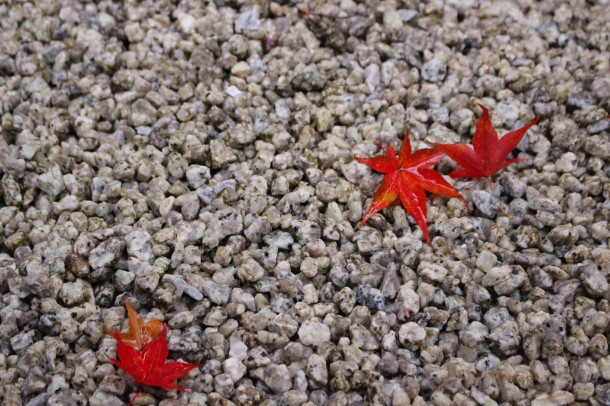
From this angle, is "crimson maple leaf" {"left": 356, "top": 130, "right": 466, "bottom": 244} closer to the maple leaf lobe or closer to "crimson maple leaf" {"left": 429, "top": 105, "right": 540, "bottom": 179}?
"crimson maple leaf" {"left": 429, "top": 105, "right": 540, "bottom": 179}

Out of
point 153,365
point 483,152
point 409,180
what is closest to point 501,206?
point 483,152

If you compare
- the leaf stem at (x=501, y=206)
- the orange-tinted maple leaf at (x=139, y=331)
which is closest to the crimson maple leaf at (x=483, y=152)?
the leaf stem at (x=501, y=206)

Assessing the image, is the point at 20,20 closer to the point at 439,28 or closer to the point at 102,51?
the point at 102,51

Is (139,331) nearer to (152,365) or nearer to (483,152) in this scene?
(152,365)

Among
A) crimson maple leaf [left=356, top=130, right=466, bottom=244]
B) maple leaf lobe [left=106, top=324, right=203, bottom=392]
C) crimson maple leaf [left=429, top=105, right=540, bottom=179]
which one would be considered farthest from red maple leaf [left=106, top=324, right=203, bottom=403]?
crimson maple leaf [left=429, top=105, right=540, bottom=179]

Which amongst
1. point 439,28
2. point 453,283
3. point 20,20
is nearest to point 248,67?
point 439,28
